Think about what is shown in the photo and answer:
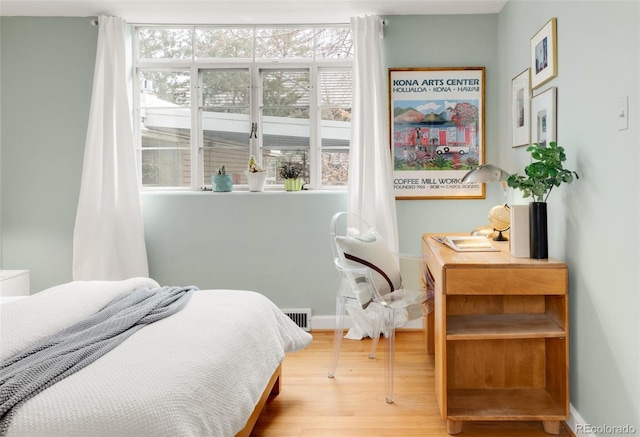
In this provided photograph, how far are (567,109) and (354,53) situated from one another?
66.7 inches

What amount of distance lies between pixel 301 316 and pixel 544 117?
2162mm

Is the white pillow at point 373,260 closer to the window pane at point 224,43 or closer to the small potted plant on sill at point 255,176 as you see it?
the small potted plant on sill at point 255,176

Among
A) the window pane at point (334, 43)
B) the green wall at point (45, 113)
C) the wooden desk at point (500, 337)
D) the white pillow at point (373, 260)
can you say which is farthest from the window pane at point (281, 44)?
the wooden desk at point (500, 337)

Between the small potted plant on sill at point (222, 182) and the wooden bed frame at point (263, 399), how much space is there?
1.64 meters

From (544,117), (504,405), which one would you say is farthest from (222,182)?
(504,405)

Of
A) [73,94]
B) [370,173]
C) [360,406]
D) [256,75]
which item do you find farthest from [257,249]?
[73,94]

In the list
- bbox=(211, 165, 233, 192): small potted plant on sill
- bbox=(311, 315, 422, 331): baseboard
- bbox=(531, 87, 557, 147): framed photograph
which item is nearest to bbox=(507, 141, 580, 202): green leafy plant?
bbox=(531, 87, 557, 147): framed photograph

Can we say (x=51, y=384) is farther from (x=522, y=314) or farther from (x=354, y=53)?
(x=354, y=53)

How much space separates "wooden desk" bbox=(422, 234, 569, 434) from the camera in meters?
2.15

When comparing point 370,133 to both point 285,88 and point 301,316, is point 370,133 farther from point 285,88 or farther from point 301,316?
point 301,316

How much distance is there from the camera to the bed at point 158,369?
1280 millimetres

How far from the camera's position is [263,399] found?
2176 mm

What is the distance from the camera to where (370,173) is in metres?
3.51

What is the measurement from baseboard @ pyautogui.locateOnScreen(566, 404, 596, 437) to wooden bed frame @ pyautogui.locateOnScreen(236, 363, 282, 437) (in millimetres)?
1370
